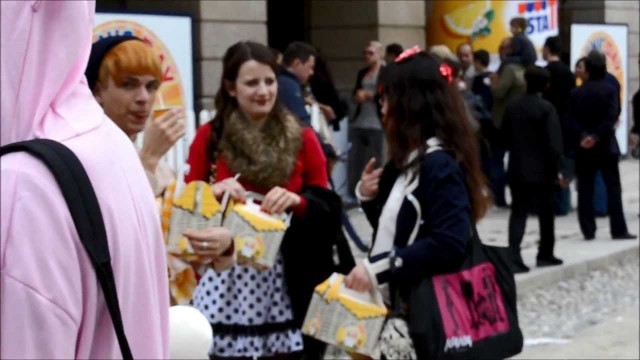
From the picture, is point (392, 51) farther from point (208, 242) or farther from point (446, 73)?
point (208, 242)

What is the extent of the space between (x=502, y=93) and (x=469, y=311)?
10.5 meters

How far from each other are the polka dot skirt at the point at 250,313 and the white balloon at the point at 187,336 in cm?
261

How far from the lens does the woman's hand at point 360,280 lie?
190 inches

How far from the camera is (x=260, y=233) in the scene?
A: 5012mm

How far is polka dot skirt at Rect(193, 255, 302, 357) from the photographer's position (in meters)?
5.25

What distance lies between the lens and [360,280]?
15.9 feet

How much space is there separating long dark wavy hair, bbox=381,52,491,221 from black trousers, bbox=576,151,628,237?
27.8 feet

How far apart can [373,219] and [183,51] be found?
23.1ft

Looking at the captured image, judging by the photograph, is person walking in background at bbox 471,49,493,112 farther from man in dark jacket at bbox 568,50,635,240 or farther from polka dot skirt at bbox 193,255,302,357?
polka dot skirt at bbox 193,255,302,357

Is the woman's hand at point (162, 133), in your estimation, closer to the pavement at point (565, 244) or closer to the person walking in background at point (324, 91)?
the pavement at point (565, 244)

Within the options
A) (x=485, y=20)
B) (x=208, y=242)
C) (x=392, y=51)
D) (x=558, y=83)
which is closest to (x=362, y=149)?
(x=392, y=51)

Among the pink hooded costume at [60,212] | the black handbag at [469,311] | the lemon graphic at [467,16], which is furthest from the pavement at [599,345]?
the lemon graphic at [467,16]

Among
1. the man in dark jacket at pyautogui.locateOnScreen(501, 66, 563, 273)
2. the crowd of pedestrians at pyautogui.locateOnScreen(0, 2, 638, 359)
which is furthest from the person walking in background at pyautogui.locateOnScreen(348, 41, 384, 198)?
the man in dark jacket at pyautogui.locateOnScreen(501, 66, 563, 273)

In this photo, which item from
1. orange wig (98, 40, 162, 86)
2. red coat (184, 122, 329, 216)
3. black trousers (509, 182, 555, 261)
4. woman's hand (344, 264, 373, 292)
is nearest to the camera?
orange wig (98, 40, 162, 86)
